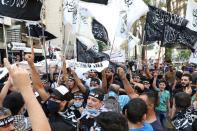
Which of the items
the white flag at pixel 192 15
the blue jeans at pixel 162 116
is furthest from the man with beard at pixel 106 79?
the white flag at pixel 192 15

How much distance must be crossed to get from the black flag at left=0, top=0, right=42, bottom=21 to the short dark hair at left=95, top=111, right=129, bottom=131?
427 cm

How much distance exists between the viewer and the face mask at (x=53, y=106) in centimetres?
451

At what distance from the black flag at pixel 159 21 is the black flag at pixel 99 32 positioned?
4.46 feet

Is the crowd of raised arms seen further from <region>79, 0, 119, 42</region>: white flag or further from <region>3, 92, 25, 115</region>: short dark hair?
<region>79, 0, 119, 42</region>: white flag

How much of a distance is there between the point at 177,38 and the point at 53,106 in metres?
6.46

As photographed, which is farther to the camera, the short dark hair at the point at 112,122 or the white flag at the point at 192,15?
the white flag at the point at 192,15

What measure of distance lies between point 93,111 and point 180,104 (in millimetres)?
1099

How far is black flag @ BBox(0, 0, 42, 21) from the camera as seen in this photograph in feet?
22.0

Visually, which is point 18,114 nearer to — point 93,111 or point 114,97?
point 93,111

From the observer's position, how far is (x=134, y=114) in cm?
374

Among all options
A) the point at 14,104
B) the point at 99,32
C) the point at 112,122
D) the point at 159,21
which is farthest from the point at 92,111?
the point at 159,21

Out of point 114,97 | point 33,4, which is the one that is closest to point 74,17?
point 33,4

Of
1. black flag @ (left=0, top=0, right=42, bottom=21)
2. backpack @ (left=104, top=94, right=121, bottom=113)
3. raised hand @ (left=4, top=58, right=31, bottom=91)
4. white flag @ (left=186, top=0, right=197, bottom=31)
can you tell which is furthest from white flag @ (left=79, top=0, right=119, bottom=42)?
raised hand @ (left=4, top=58, right=31, bottom=91)

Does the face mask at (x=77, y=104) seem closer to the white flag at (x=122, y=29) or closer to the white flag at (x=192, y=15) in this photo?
the white flag at (x=122, y=29)
